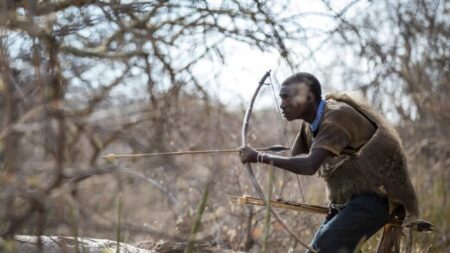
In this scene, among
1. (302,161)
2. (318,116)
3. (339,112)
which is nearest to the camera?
(302,161)

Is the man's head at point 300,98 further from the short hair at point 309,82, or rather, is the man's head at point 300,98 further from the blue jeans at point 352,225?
the blue jeans at point 352,225

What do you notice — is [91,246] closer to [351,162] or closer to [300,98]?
[300,98]

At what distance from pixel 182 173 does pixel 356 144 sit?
5.29m

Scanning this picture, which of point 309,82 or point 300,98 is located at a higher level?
point 309,82

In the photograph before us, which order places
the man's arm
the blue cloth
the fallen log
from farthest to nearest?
the blue cloth → the fallen log → the man's arm

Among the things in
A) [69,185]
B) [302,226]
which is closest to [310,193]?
[302,226]

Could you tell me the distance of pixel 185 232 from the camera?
9.54 metres

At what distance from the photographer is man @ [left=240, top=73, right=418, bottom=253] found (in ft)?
18.0

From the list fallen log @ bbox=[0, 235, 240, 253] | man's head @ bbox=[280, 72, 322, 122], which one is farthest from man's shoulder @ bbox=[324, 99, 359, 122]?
fallen log @ bbox=[0, 235, 240, 253]

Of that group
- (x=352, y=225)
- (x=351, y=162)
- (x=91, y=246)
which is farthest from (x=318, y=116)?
(x=91, y=246)

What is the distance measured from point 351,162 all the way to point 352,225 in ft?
1.36

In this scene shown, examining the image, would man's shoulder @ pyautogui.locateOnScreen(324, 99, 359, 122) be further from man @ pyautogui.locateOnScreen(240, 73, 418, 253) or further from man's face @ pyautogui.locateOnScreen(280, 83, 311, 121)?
man's face @ pyautogui.locateOnScreen(280, 83, 311, 121)

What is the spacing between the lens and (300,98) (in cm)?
564

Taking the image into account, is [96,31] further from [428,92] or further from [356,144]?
[428,92]
